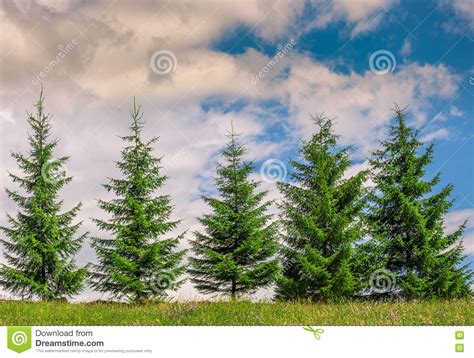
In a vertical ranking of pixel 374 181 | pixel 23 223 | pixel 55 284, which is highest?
pixel 374 181

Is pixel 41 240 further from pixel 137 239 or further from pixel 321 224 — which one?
pixel 321 224

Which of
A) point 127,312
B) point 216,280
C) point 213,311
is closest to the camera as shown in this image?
point 213,311

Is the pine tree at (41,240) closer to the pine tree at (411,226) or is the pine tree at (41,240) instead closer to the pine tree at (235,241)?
the pine tree at (235,241)

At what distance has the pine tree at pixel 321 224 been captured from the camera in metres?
20.9

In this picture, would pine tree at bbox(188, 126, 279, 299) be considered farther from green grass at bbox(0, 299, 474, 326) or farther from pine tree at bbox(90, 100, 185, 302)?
green grass at bbox(0, 299, 474, 326)

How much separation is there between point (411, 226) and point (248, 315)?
14.2 meters

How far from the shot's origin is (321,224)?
72.6ft

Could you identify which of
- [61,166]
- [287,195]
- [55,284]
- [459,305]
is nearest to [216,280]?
[287,195]

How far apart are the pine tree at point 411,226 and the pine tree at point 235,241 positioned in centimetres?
521
